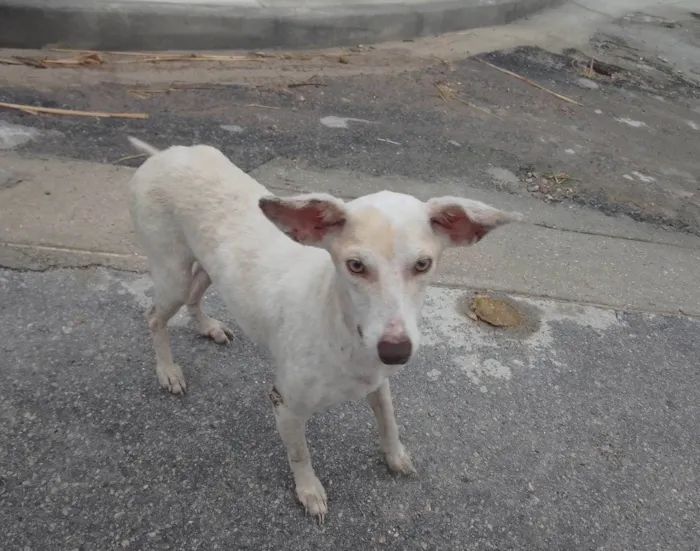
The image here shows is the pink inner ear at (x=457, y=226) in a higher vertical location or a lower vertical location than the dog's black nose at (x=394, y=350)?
higher

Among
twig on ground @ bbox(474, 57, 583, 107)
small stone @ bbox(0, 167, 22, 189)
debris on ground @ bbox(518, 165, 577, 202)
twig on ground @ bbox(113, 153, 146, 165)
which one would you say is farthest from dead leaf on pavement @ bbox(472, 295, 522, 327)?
twig on ground @ bbox(474, 57, 583, 107)

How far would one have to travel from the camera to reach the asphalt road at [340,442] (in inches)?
97.4

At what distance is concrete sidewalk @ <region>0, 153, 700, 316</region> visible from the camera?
364cm

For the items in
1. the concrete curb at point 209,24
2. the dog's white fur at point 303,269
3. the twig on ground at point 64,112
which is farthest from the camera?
the concrete curb at point 209,24

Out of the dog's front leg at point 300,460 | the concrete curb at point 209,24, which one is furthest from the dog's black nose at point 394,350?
the concrete curb at point 209,24

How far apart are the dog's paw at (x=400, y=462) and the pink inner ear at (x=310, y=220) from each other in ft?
3.87

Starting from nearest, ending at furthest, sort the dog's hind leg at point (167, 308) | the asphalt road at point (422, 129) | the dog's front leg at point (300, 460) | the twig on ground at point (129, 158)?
the dog's front leg at point (300, 460) → the dog's hind leg at point (167, 308) → the twig on ground at point (129, 158) → the asphalt road at point (422, 129)

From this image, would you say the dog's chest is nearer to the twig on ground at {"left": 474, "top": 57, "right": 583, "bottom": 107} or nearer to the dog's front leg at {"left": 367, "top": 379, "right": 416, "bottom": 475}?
the dog's front leg at {"left": 367, "top": 379, "right": 416, "bottom": 475}

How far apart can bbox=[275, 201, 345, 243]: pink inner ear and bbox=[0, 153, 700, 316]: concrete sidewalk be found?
192cm

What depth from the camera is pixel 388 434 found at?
8.81 feet

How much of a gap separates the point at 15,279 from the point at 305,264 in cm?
189

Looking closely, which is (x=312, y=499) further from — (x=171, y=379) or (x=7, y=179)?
(x=7, y=179)

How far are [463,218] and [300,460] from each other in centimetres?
120

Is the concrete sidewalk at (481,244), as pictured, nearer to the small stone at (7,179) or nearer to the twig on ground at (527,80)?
the small stone at (7,179)
